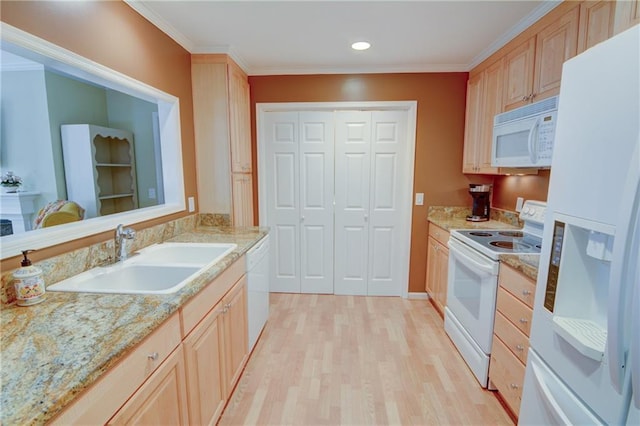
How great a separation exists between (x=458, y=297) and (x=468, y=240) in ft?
1.66

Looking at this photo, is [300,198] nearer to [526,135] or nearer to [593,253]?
[526,135]

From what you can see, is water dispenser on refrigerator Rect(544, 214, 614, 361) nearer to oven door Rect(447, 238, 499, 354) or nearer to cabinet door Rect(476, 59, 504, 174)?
oven door Rect(447, 238, 499, 354)

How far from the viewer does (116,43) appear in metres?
1.66

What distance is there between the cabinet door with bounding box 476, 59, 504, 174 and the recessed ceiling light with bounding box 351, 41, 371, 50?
1.08 metres

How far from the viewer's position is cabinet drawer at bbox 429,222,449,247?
2681 millimetres

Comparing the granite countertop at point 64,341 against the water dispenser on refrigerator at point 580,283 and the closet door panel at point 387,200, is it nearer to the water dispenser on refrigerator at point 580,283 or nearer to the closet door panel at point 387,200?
the water dispenser on refrigerator at point 580,283

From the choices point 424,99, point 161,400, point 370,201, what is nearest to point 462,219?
point 370,201

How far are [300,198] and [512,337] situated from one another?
Answer: 2.26m

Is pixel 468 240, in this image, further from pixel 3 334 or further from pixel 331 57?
pixel 3 334

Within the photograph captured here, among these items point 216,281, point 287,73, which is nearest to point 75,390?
point 216,281

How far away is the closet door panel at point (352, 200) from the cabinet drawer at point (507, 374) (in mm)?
1640

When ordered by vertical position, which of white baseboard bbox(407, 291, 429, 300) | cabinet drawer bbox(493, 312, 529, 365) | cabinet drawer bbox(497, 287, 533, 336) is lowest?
white baseboard bbox(407, 291, 429, 300)

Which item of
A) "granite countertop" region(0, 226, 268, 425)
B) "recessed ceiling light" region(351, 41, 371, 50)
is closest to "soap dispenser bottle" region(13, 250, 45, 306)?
"granite countertop" region(0, 226, 268, 425)

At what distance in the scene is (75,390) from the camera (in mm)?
689
